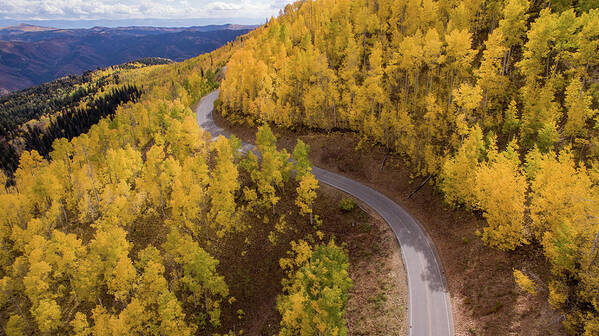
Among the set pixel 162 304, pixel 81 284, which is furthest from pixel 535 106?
pixel 81 284

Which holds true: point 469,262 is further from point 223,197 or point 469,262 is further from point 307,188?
point 223,197

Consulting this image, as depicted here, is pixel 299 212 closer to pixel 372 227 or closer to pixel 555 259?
pixel 372 227

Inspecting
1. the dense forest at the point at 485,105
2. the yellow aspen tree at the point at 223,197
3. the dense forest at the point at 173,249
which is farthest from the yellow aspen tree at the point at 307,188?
the dense forest at the point at 485,105

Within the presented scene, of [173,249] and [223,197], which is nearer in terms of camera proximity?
[173,249]

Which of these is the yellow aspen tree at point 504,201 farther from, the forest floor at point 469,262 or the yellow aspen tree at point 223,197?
the yellow aspen tree at point 223,197

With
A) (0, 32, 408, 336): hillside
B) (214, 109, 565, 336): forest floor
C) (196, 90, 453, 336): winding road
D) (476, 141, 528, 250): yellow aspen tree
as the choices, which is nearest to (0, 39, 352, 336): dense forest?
(0, 32, 408, 336): hillside

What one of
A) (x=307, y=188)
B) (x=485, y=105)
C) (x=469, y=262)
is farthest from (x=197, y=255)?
(x=485, y=105)

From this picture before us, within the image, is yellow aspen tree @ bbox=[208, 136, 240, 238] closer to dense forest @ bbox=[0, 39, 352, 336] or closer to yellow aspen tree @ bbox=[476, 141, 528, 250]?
dense forest @ bbox=[0, 39, 352, 336]
